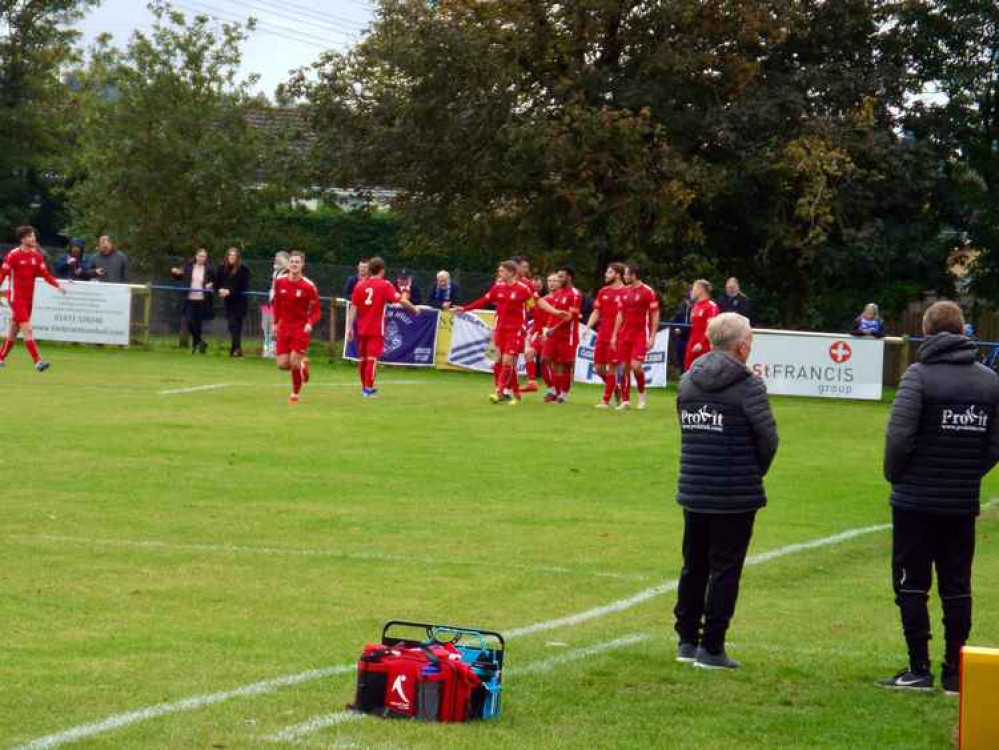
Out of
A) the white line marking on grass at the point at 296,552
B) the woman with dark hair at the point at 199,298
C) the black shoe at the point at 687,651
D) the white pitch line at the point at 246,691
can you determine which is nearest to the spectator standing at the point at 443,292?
the woman with dark hair at the point at 199,298

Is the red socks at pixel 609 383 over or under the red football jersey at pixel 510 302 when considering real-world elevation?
under

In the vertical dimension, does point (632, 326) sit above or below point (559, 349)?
above

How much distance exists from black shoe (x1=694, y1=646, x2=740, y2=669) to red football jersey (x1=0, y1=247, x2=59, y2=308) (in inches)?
871

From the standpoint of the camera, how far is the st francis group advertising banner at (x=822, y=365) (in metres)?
34.0

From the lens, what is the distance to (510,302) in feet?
93.8

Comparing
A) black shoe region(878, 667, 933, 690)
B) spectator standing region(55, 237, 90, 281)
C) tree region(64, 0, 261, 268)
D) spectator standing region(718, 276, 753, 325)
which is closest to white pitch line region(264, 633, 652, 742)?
black shoe region(878, 667, 933, 690)

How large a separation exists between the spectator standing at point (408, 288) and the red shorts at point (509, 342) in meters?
4.97

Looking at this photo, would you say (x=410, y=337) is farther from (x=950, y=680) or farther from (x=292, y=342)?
(x=950, y=680)

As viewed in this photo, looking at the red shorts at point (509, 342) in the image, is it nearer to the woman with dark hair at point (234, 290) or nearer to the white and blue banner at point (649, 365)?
the white and blue banner at point (649, 365)

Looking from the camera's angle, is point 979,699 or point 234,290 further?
point 234,290

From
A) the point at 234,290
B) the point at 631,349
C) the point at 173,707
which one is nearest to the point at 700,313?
the point at 631,349

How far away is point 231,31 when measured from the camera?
49.1 metres

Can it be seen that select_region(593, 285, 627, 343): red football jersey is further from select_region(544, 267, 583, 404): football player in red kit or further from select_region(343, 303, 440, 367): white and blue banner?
select_region(343, 303, 440, 367): white and blue banner

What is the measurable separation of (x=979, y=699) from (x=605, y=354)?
21003 millimetres
